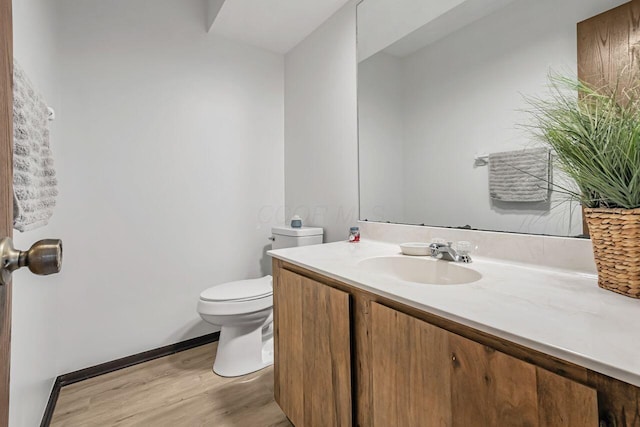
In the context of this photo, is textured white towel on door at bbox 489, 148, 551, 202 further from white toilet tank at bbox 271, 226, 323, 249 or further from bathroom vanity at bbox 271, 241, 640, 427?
white toilet tank at bbox 271, 226, 323, 249

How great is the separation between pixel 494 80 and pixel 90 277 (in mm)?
2378

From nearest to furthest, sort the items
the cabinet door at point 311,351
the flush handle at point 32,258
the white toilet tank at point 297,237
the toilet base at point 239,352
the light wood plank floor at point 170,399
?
1. the flush handle at point 32,258
2. the cabinet door at point 311,351
3. the light wood plank floor at point 170,399
4. the toilet base at point 239,352
5. the white toilet tank at point 297,237

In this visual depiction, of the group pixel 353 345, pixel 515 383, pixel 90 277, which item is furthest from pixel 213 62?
pixel 515 383

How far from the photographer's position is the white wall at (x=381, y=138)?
1.64m

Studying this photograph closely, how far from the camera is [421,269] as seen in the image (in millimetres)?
1219

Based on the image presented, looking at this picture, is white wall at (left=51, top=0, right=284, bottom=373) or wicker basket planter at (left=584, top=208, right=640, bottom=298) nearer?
wicker basket planter at (left=584, top=208, right=640, bottom=298)

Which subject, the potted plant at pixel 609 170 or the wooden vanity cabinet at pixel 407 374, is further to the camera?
the potted plant at pixel 609 170

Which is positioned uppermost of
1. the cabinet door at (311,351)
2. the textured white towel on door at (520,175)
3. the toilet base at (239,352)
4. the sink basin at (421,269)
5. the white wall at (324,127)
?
the white wall at (324,127)

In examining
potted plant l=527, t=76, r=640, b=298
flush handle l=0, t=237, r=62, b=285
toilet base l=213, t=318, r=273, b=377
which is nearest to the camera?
flush handle l=0, t=237, r=62, b=285

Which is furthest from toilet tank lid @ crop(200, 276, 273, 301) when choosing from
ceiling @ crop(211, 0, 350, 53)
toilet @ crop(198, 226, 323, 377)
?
ceiling @ crop(211, 0, 350, 53)

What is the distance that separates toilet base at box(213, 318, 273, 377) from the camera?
176cm

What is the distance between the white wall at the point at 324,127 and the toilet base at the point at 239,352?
822 mm

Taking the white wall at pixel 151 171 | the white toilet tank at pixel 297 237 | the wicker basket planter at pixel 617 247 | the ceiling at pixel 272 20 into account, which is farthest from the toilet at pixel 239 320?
the ceiling at pixel 272 20

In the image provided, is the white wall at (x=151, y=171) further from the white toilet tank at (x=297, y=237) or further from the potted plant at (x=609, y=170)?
the potted plant at (x=609, y=170)
